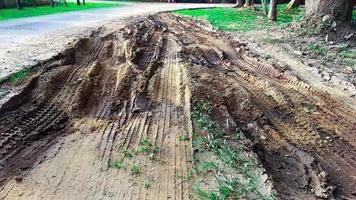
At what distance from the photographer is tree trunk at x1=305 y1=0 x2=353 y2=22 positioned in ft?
34.9

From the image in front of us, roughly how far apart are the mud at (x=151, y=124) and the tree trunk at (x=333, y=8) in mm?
3763

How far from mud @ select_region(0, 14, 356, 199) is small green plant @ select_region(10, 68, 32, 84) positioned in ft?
0.55

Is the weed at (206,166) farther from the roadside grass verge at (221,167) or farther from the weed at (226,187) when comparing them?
the weed at (226,187)

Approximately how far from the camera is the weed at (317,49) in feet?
29.8

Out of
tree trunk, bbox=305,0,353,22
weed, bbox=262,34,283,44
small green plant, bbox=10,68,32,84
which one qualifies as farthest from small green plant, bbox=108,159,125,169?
tree trunk, bbox=305,0,353,22

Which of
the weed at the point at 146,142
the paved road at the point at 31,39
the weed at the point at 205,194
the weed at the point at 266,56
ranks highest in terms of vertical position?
the paved road at the point at 31,39

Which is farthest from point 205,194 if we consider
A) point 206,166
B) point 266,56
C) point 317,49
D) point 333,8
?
point 333,8

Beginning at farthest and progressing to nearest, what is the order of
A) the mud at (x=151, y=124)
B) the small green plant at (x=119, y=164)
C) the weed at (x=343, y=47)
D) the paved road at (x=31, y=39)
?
the weed at (x=343, y=47), the paved road at (x=31, y=39), the small green plant at (x=119, y=164), the mud at (x=151, y=124)

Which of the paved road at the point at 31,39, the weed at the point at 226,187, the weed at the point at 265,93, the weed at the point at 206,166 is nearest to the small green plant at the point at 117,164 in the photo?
the weed at the point at 206,166

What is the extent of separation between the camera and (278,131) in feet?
17.8

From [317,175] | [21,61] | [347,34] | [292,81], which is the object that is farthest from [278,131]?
[347,34]

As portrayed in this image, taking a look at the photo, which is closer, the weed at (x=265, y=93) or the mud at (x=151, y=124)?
the mud at (x=151, y=124)

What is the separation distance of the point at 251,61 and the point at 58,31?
6.09m

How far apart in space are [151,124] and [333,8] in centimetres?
780
